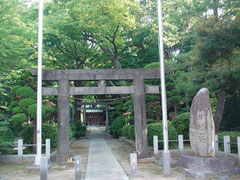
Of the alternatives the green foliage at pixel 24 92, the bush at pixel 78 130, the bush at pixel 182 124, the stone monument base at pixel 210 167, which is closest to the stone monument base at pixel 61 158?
the green foliage at pixel 24 92

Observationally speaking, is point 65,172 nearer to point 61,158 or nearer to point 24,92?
point 61,158

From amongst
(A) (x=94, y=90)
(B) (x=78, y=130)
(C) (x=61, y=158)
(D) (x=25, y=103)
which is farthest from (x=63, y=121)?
(B) (x=78, y=130)

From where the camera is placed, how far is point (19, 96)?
1433 cm

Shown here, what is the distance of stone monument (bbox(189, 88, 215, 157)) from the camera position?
961 cm

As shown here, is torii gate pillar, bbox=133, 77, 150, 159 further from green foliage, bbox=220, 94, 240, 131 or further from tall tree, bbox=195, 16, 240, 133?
green foliage, bbox=220, 94, 240, 131

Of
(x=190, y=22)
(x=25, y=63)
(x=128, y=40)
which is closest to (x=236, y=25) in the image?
(x=25, y=63)

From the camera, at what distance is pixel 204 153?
9.63 meters

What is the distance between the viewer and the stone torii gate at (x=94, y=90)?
40.7ft

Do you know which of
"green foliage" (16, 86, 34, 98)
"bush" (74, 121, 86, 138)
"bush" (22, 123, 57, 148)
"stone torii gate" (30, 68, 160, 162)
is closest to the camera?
"stone torii gate" (30, 68, 160, 162)

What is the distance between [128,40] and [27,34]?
15.5 metres

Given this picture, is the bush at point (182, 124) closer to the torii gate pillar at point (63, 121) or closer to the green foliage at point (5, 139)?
the torii gate pillar at point (63, 121)

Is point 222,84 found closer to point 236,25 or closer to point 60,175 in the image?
point 236,25

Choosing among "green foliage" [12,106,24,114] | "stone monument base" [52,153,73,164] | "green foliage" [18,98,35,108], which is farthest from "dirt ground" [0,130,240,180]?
"green foliage" [18,98,35,108]

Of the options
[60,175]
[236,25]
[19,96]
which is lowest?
[60,175]
